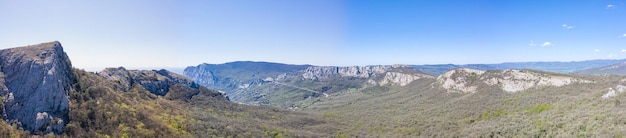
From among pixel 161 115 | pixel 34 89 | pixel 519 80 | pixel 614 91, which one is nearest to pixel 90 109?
pixel 34 89

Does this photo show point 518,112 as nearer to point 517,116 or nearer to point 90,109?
point 517,116

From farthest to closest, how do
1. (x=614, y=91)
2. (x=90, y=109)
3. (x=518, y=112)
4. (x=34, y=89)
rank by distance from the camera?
1. (x=518, y=112)
2. (x=614, y=91)
3. (x=90, y=109)
4. (x=34, y=89)

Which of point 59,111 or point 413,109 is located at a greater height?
point 59,111

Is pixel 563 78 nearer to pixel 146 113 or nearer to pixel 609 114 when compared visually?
pixel 609 114

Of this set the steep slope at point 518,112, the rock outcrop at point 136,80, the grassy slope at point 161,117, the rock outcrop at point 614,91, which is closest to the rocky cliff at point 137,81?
the rock outcrop at point 136,80

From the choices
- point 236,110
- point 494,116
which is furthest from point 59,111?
point 494,116

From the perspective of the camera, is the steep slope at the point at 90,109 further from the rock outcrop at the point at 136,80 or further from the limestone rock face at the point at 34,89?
the rock outcrop at the point at 136,80
